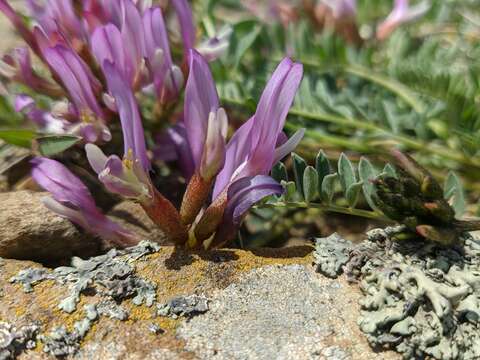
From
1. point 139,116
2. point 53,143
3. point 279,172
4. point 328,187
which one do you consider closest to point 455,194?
point 328,187

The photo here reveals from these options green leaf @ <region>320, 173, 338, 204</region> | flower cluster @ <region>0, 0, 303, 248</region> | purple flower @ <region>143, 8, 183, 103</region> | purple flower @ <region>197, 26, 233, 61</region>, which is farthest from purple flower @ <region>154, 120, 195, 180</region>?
green leaf @ <region>320, 173, 338, 204</region>

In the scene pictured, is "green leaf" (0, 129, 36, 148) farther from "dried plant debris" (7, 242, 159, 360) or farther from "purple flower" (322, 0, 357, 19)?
"purple flower" (322, 0, 357, 19)

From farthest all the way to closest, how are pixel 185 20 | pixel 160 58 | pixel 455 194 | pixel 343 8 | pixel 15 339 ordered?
pixel 343 8 < pixel 185 20 < pixel 160 58 < pixel 455 194 < pixel 15 339

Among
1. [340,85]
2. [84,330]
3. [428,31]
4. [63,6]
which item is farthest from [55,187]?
[428,31]

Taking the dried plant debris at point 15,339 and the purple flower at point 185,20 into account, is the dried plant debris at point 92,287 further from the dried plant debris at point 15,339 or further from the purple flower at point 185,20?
the purple flower at point 185,20

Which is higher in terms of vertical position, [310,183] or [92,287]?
[310,183]

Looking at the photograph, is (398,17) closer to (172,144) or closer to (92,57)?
(172,144)
